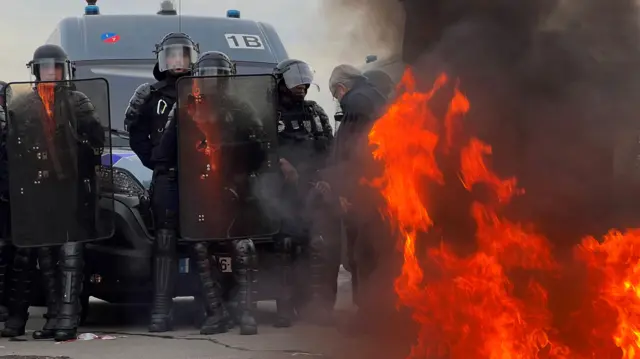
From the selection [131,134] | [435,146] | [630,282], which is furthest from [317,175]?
[630,282]

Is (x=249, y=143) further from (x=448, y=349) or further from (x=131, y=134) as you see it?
(x=448, y=349)

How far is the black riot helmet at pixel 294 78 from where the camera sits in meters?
7.93

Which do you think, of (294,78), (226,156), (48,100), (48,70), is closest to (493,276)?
(226,156)

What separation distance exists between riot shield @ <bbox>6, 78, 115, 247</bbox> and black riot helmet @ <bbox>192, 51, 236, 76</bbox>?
68cm

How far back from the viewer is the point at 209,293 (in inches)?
296

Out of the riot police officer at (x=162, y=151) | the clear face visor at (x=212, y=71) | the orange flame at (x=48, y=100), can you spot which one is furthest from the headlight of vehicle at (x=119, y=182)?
the clear face visor at (x=212, y=71)

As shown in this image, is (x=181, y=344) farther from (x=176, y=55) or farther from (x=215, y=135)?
(x=176, y=55)

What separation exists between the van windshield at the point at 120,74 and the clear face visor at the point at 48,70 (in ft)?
4.61

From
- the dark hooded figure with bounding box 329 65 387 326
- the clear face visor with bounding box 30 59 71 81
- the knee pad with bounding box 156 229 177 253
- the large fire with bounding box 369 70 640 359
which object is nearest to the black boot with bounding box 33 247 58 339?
the knee pad with bounding box 156 229 177 253

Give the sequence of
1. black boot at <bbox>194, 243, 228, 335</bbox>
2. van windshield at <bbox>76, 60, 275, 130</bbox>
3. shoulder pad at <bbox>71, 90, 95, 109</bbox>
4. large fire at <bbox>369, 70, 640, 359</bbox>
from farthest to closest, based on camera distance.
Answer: van windshield at <bbox>76, 60, 275, 130</bbox>
black boot at <bbox>194, 243, 228, 335</bbox>
shoulder pad at <bbox>71, 90, 95, 109</bbox>
large fire at <bbox>369, 70, 640, 359</bbox>

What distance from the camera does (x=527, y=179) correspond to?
202 inches

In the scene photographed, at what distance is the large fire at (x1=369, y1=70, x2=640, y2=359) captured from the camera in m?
4.96

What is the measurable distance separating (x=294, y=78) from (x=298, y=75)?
4cm

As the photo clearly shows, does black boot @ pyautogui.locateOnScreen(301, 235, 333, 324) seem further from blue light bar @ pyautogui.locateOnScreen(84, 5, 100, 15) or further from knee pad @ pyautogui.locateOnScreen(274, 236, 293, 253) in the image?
blue light bar @ pyautogui.locateOnScreen(84, 5, 100, 15)
